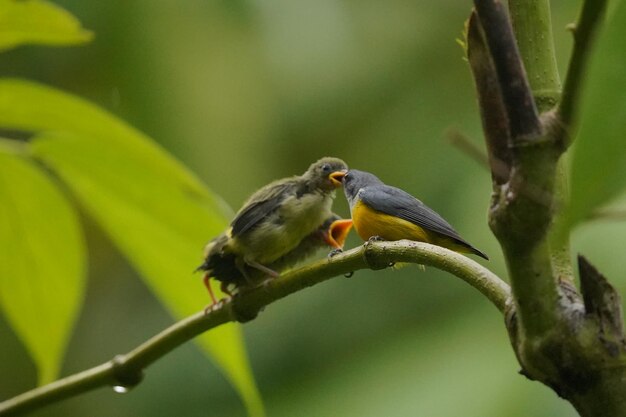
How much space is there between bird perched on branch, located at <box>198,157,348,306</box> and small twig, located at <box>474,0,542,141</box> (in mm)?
621

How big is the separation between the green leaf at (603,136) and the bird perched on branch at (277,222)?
718mm

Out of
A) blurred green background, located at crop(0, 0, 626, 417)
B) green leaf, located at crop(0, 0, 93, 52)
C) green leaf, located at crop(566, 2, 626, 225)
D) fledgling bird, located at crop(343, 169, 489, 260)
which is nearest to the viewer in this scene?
green leaf, located at crop(566, 2, 626, 225)

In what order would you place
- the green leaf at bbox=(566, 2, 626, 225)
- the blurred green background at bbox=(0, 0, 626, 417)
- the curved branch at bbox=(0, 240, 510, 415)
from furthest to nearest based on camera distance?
the blurred green background at bbox=(0, 0, 626, 417), the curved branch at bbox=(0, 240, 510, 415), the green leaf at bbox=(566, 2, 626, 225)

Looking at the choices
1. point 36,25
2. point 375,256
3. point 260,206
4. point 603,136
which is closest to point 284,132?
point 260,206

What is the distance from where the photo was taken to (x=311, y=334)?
2.39 m

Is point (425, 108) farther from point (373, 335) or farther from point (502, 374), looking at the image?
point (502, 374)

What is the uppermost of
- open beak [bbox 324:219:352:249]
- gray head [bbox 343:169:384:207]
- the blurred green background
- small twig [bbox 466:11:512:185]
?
the blurred green background

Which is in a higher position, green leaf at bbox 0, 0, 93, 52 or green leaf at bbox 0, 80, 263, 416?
green leaf at bbox 0, 0, 93, 52

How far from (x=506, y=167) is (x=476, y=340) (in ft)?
4.91

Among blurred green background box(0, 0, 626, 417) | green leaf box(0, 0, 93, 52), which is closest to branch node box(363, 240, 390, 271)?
green leaf box(0, 0, 93, 52)

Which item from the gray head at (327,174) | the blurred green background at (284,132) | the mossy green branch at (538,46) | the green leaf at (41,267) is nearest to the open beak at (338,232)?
the gray head at (327,174)

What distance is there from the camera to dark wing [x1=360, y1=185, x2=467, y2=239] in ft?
2.44

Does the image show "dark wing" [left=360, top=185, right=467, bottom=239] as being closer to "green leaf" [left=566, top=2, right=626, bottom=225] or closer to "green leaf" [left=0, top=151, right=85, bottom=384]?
"green leaf" [left=0, top=151, right=85, bottom=384]

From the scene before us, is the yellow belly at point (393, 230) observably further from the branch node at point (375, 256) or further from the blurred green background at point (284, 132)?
the blurred green background at point (284, 132)
